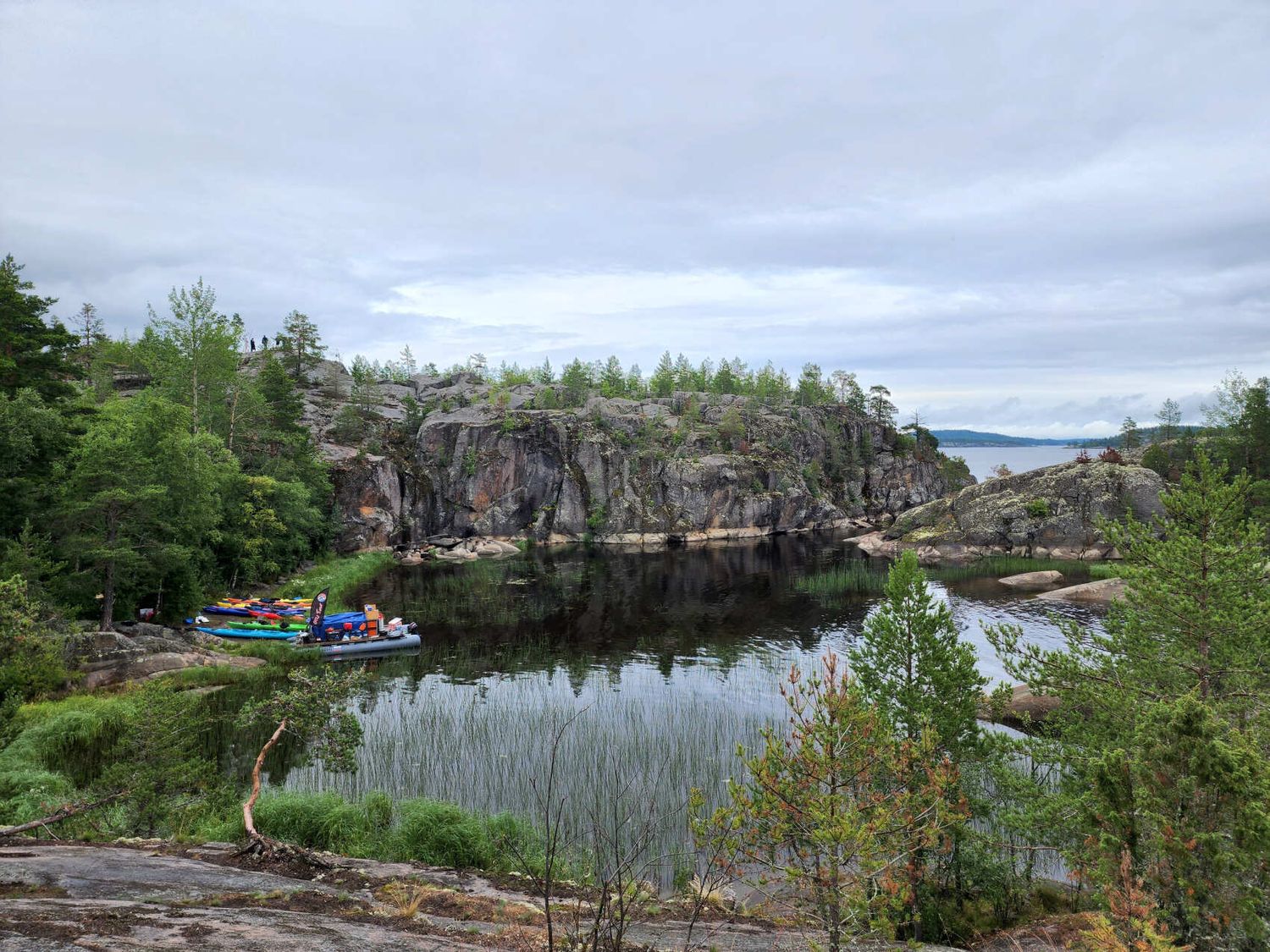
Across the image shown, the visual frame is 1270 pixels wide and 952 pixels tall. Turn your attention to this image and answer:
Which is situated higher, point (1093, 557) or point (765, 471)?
point (765, 471)

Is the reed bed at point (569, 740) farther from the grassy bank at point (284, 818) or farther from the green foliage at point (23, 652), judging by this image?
the green foliage at point (23, 652)

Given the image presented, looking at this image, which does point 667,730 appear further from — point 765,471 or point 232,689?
point 765,471

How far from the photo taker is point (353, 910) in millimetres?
9188

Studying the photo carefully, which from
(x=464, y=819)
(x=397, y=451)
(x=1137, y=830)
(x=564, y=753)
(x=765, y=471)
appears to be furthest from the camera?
(x=765, y=471)

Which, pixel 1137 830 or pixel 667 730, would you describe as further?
pixel 667 730

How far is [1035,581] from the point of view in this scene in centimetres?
5256

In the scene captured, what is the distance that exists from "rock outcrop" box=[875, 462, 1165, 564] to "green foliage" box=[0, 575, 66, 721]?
6819 cm

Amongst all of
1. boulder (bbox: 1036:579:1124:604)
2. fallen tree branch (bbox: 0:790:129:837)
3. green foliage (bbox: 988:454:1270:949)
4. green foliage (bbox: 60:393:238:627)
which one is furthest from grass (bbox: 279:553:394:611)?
boulder (bbox: 1036:579:1124:604)

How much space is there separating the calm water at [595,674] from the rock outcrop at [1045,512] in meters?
17.3

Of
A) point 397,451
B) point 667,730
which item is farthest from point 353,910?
point 397,451

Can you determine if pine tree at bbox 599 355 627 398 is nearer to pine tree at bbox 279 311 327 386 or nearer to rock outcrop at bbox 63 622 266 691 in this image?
pine tree at bbox 279 311 327 386

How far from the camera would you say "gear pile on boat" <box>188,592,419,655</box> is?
3319cm

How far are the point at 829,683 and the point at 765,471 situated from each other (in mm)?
89018

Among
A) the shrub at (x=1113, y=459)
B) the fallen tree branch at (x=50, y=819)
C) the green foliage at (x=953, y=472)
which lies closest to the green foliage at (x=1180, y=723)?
the fallen tree branch at (x=50, y=819)
